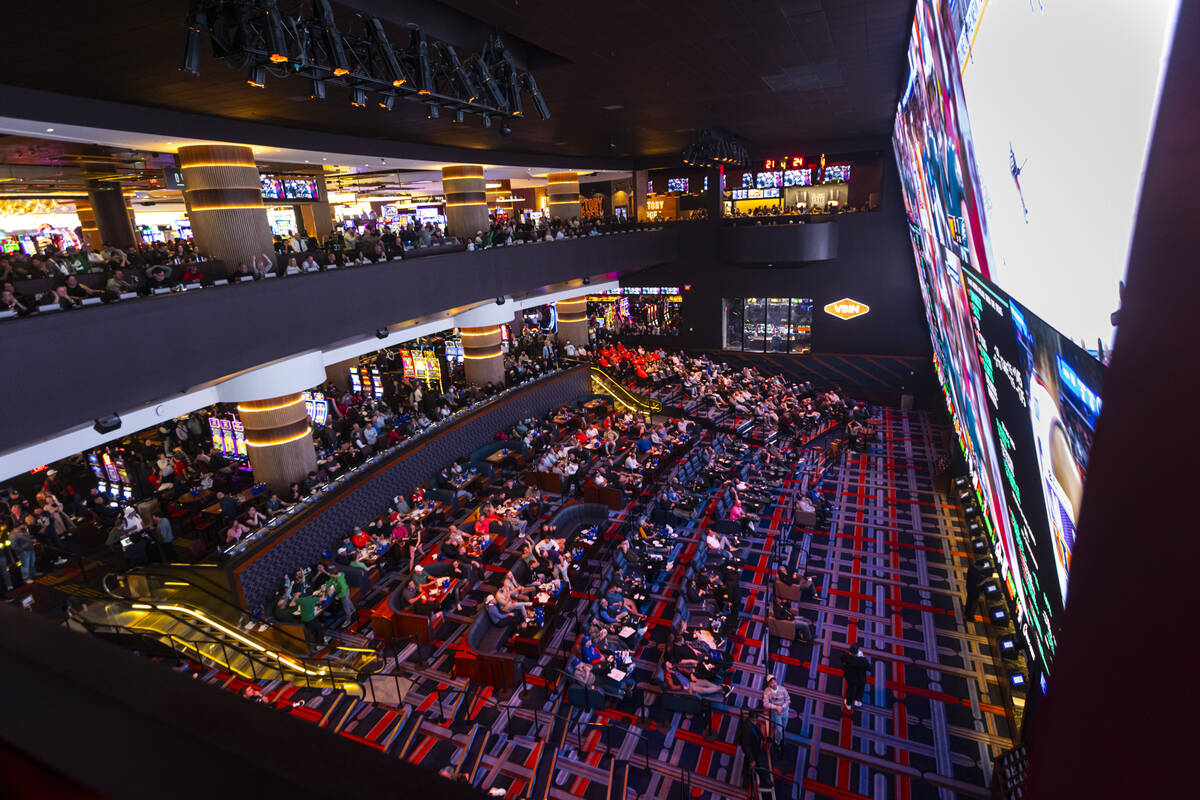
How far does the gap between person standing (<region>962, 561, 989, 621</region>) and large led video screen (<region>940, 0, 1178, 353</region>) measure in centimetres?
733

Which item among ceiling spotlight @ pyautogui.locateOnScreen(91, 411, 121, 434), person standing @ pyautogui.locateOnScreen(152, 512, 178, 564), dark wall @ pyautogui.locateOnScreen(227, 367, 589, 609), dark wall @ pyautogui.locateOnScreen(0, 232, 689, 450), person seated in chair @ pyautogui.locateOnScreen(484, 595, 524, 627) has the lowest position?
person seated in chair @ pyautogui.locateOnScreen(484, 595, 524, 627)

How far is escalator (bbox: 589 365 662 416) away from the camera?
20.6 meters

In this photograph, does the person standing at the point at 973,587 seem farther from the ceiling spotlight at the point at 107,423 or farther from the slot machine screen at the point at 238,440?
the slot machine screen at the point at 238,440

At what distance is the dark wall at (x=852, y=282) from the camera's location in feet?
67.0

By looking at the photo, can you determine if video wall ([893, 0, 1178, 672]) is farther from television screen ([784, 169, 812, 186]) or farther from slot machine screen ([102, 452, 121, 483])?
slot machine screen ([102, 452, 121, 483])

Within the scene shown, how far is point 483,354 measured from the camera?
1819 cm

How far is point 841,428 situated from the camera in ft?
61.5

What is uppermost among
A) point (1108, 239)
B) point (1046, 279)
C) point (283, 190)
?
point (283, 190)

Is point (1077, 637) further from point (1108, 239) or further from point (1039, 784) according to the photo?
point (1108, 239)

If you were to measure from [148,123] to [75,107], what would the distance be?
971 millimetres

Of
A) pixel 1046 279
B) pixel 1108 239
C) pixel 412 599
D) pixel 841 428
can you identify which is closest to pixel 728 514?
pixel 412 599

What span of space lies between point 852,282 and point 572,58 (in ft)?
52.8

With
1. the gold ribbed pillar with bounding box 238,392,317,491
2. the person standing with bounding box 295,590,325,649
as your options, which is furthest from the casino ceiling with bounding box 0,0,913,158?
the person standing with bounding box 295,590,325,649

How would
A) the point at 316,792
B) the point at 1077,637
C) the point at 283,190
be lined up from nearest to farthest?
the point at 316,792, the point at 1077,637, the point at 283,190
